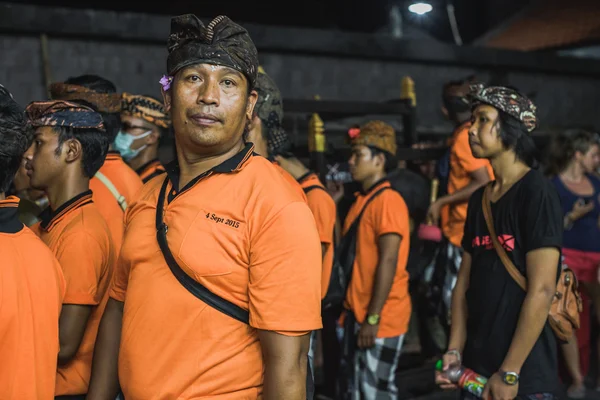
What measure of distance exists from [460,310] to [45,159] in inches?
82.8

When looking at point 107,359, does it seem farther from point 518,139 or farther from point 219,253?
point 518,139

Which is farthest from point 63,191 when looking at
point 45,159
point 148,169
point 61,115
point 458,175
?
point 458,175

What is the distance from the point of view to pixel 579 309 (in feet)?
11.4

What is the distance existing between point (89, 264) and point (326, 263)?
1.69 m

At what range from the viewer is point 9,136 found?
6.82 feet

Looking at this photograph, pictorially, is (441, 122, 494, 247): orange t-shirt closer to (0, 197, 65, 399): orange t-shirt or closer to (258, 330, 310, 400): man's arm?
(258, 330, 310, 400): man's arm

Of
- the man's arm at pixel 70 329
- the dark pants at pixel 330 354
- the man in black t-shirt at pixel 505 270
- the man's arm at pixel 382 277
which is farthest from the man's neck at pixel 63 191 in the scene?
the dark pants at pixel 330 354

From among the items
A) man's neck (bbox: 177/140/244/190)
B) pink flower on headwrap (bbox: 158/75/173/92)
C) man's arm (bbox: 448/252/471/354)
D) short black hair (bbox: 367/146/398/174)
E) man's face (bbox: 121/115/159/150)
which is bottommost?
man's arm (bbox: 448/252/471/354)

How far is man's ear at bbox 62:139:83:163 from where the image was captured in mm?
3035

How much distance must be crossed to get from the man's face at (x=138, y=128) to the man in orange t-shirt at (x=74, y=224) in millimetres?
1478

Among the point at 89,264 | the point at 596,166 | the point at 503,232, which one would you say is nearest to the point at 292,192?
the point at 89,264

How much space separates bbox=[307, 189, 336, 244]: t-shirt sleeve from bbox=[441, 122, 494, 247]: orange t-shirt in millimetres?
1557

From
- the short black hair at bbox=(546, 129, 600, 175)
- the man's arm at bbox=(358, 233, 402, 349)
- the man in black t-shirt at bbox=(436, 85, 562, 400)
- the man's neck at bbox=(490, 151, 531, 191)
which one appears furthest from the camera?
the short black hair at bbox=(546, 129, 600, 175)

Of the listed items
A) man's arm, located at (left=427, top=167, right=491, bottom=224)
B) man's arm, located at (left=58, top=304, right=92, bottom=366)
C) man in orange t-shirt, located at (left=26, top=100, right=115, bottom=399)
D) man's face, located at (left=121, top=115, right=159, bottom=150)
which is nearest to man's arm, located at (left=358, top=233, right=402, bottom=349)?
man's arm, located at (left=427, top=167, right=491, bottom=224)
